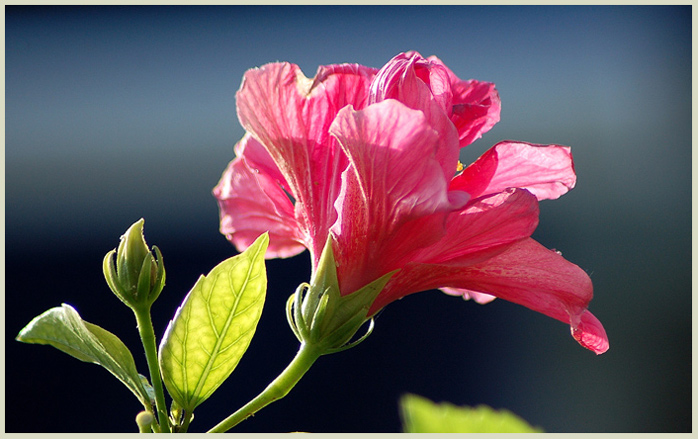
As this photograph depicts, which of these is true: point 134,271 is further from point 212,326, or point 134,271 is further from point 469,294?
point 469,294

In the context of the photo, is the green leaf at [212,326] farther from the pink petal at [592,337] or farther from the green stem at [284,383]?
the pink petal at [592,337]

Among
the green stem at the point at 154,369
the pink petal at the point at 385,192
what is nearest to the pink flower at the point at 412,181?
the pink petal at the point at 385,192

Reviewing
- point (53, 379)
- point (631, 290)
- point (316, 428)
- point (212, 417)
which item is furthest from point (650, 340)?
point (53, 379)

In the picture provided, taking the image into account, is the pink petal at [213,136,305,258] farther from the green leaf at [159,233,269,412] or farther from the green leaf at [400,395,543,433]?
the green leaf at [400,395,543,433]

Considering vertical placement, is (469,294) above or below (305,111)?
below

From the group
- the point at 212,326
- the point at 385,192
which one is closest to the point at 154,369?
the point at 212,326

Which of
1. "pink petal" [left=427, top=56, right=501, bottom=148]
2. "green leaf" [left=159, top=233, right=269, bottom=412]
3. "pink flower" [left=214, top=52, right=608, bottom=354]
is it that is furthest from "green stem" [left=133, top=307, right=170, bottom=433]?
"pink petal" [left=427, top=56, right=501, bottom=148]
